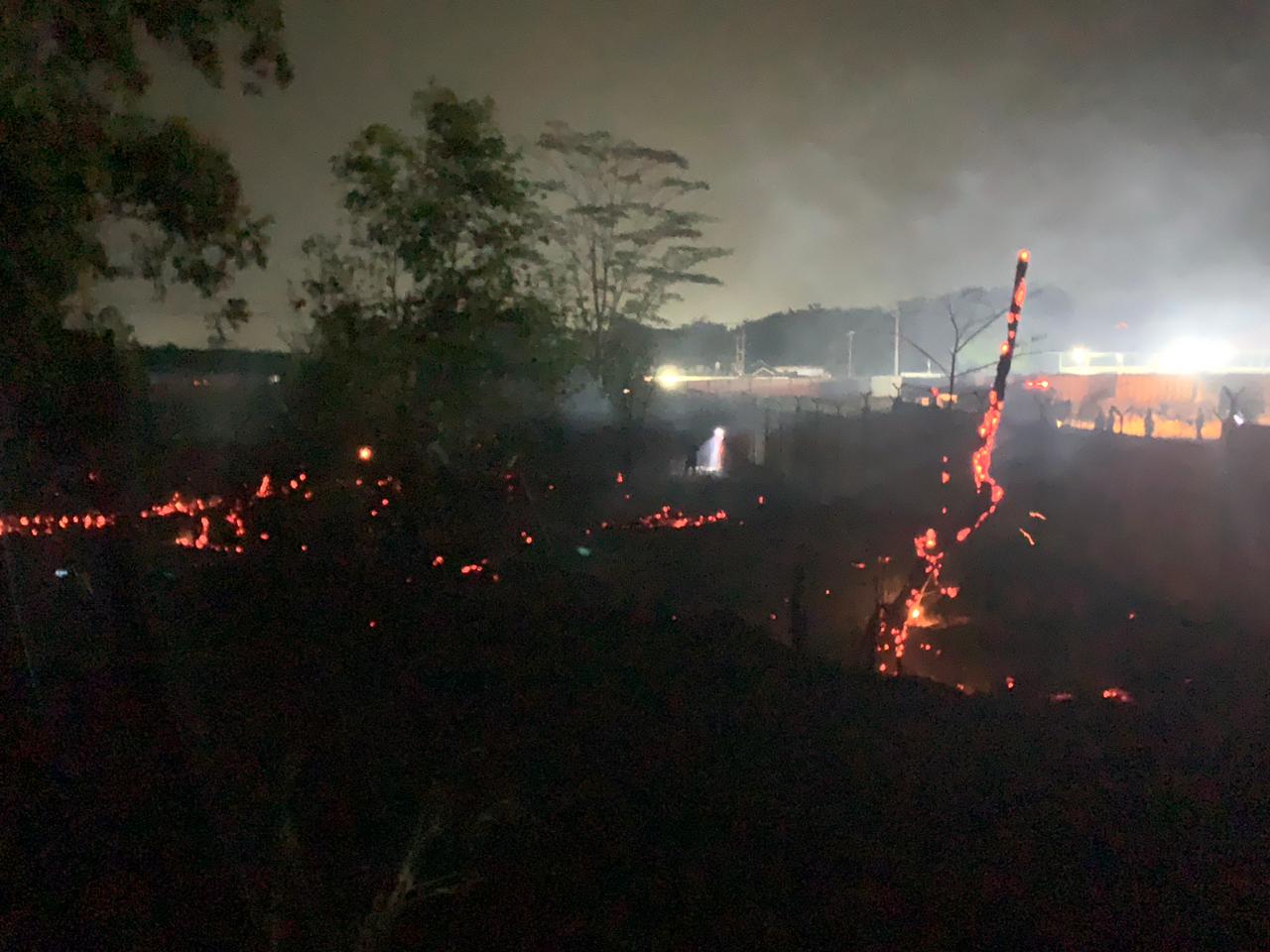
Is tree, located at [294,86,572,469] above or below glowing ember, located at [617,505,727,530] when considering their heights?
above

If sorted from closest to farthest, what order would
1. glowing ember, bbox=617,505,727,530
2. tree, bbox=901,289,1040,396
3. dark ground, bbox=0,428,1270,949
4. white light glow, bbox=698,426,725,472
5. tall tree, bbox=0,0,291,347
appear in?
dark ground, bbox=0,428,1270,949 < tall tree, bbox=0,0,291,347 < tree, bbox=901,289,1040,396 < glowing ember, bbox=617,505,727,530 < white light glow, bbox=698,426,725,472

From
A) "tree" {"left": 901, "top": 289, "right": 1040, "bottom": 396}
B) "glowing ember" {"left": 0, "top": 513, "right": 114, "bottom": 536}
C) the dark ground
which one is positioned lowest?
the dark ground

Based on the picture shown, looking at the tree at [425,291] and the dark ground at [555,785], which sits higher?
the tree at [425,291]

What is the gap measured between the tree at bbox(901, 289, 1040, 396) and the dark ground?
380 cm

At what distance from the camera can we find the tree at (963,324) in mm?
10453

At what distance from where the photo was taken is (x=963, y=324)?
11.5 metres

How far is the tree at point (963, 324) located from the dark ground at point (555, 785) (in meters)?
3.80

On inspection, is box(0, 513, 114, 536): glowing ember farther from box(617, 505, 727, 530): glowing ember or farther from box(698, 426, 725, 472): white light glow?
box(698, 426, 725, 472): white light glow

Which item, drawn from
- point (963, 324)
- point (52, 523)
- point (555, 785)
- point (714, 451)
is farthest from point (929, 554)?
point (714, 451)

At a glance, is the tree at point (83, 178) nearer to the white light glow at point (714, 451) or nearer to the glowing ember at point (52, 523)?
the glowing ember at point (52, 523)

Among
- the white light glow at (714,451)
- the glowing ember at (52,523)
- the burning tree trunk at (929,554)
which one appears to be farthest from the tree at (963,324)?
the glowing ember at (52,523)

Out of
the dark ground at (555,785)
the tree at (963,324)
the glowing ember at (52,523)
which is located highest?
the tree at (963,324)

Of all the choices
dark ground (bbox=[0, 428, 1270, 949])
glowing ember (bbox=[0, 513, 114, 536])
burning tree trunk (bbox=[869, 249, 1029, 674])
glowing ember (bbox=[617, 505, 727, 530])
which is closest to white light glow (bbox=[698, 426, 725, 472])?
glowing ember (bbox=[617, 505, 727, 530])

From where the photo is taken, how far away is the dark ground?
3812mm
